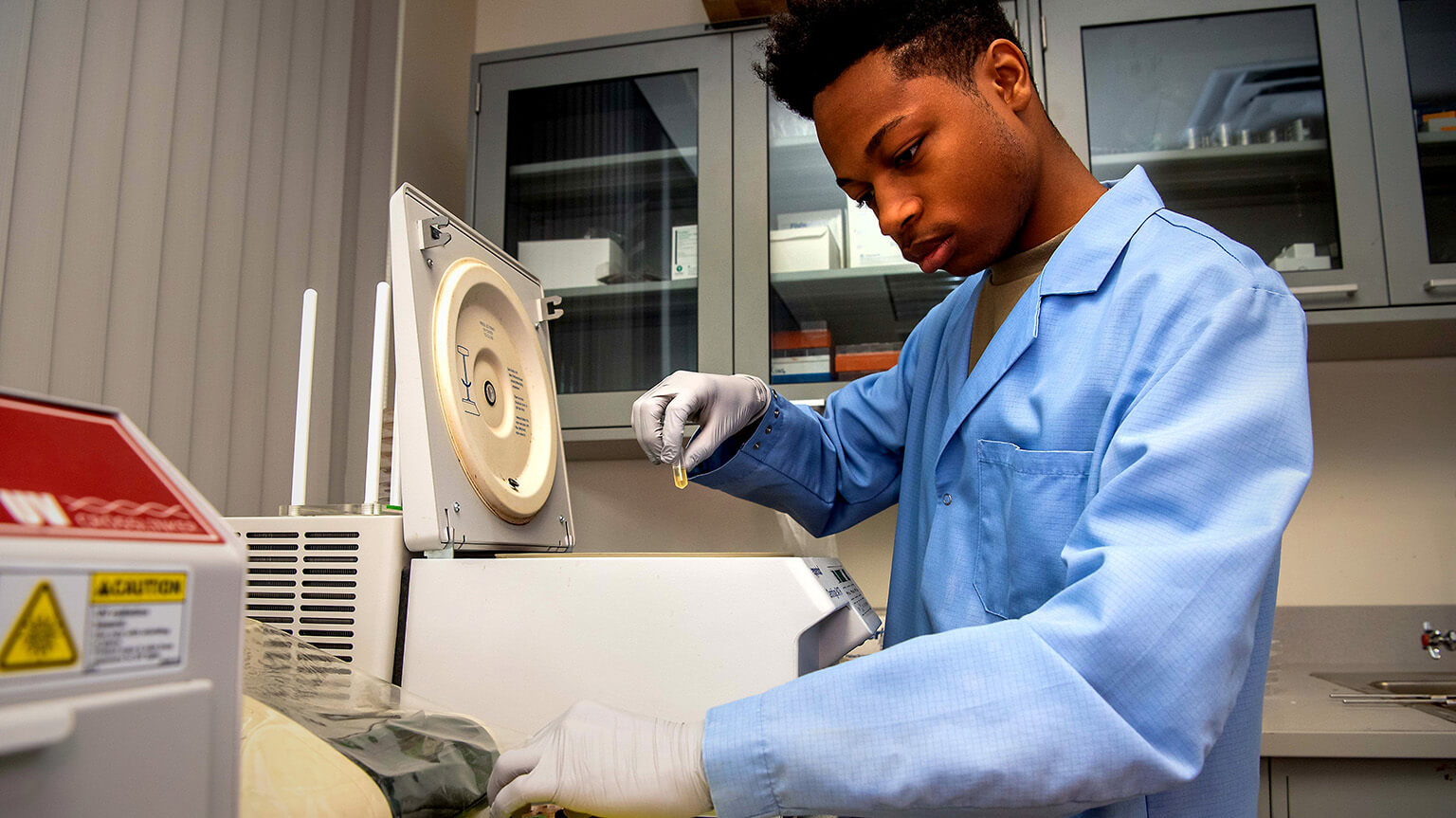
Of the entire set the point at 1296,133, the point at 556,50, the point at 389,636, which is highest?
the point at 556,50

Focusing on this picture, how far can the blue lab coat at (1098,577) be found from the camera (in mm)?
545

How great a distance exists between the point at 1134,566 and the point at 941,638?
132 millimetres

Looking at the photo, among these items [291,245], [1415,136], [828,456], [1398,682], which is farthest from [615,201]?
[1398,682]

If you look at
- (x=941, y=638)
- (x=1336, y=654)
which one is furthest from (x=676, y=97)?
(x=1336, y=654)

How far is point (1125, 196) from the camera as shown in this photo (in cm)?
86

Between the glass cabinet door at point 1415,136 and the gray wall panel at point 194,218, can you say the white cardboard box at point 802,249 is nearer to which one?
the gray wall panel at point 194,218

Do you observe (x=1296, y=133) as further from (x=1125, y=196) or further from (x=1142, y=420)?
(x=1142, y=420)

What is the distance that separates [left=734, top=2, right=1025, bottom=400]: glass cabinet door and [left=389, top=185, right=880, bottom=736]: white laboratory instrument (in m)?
0.92

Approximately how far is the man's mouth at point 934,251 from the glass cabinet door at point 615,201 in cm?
89

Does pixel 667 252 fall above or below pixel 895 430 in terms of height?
above

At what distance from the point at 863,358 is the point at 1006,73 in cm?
94

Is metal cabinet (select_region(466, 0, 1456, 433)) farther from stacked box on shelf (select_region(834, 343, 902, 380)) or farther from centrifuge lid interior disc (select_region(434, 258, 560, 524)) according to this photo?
centrifuge lid interior disc (select_region(434, 258, 560, 524))

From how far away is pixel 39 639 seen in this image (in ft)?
0.90

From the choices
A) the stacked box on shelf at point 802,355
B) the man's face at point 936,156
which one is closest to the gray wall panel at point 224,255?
the stacked box on shelf at point 802,355
